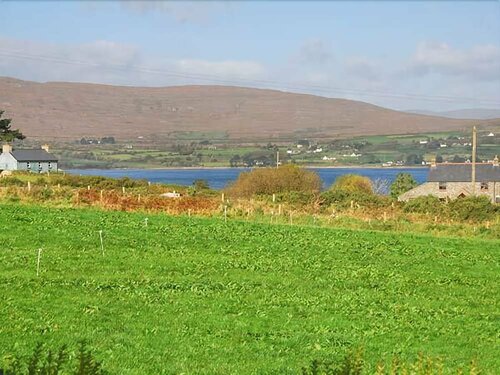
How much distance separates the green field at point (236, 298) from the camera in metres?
13.1

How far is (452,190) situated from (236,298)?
257ft

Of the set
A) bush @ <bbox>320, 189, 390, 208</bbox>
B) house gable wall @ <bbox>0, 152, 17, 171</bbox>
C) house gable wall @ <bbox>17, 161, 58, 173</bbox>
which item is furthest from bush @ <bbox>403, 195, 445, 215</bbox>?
house gable wall @ <bbox>0, 152, 17, 171</bbox>

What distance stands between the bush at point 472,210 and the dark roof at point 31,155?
7590 cm

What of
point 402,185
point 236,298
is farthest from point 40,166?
point 236,298

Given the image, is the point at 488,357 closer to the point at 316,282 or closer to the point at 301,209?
the point at 316,282

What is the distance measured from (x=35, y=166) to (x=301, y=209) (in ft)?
252

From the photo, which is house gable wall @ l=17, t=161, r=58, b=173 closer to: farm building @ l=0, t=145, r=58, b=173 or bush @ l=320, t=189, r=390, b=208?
farm building @ l=0, t=145, r=58, b=173

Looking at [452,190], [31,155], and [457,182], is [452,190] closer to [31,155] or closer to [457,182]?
[457,182]

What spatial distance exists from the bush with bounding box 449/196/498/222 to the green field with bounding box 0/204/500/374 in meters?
21.1

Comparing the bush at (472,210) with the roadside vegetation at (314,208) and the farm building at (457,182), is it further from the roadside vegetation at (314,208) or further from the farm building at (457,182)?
the farm building at (457,182)

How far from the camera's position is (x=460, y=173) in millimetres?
93312

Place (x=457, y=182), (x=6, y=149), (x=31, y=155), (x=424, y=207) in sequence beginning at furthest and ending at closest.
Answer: (x=31, y=155) → (x=6, y=149) → (x=457, y=182) → (x=424, y=207)

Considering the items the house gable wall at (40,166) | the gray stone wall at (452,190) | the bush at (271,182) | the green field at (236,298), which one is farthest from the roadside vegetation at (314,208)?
the house gable wall at (40,166)

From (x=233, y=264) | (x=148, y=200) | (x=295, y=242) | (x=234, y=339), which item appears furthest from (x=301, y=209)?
(x=234, y=339)
